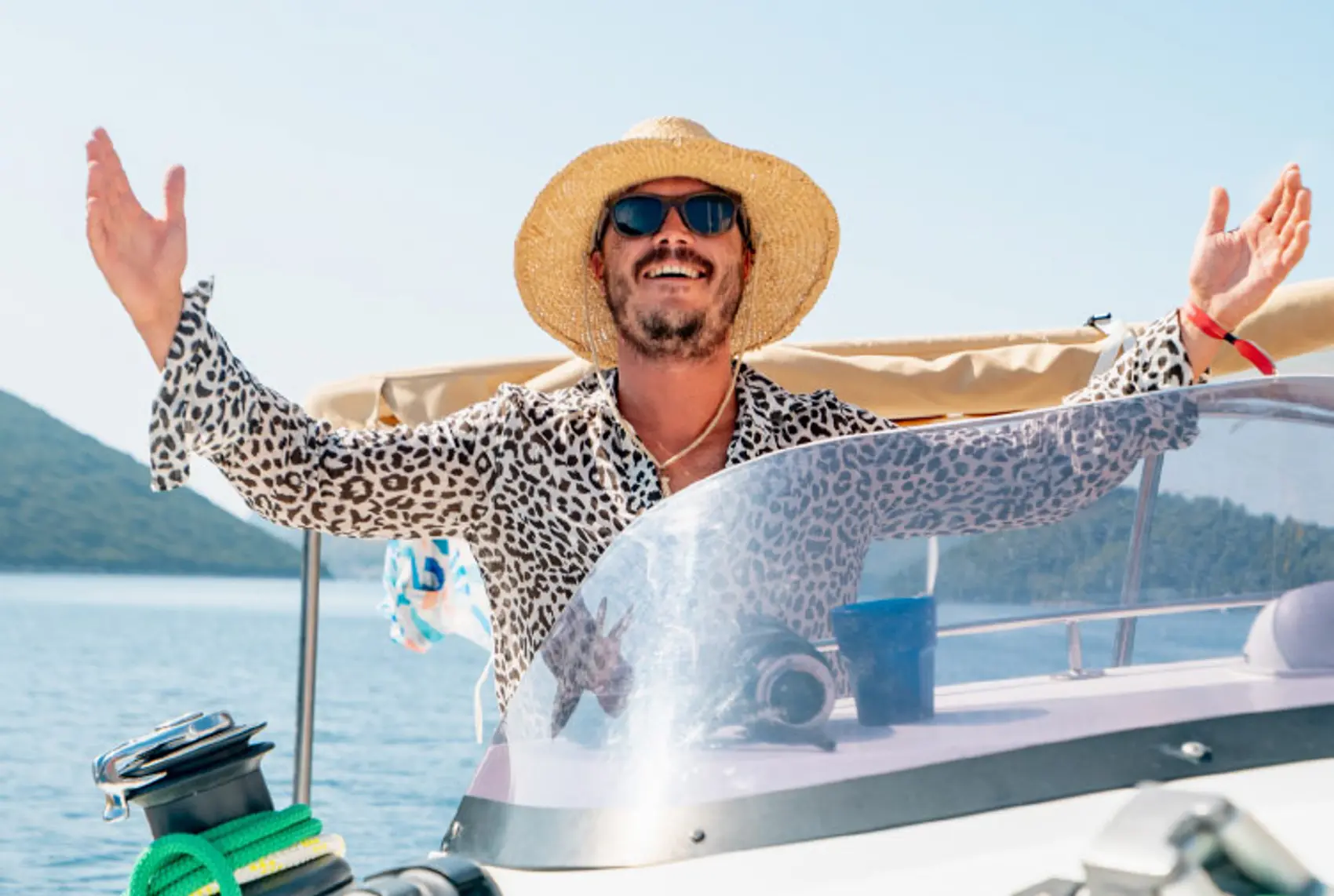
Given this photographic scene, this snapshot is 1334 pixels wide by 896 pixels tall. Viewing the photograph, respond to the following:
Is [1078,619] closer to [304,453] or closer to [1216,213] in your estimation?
[1216,213]

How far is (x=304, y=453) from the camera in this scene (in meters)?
2.19

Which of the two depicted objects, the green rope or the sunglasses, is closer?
the green rope

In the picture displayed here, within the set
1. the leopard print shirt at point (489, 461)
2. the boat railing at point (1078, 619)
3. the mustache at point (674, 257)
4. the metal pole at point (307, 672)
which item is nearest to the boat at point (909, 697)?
the boat railing at point (1078, 619)

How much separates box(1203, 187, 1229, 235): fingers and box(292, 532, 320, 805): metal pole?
194 centimetres

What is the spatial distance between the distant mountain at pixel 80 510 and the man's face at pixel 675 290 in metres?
71.7

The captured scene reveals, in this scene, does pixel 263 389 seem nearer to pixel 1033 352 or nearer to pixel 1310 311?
pixel 1033 352

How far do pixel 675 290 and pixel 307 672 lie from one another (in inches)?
51.8

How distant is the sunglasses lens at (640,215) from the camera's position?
2.52 metres

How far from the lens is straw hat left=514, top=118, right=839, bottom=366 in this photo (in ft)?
8.57

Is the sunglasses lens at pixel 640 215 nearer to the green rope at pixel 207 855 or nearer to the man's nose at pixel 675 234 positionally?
the man's nose at pixel 675 234

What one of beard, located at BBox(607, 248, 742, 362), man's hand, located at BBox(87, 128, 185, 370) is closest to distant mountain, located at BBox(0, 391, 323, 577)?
beard, located at BBox(607, 248, 742, 362)

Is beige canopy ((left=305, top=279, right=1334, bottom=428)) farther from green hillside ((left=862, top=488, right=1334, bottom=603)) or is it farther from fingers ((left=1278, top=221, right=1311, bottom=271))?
green hillside ((left=862, top=488, right=1334, bottom=603))

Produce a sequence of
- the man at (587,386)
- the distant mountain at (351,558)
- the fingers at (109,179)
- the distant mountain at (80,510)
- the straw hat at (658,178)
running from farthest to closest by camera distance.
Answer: the distant mountain at (351,558) → the distant mountain at (80,510) → the straw hat at (658,178) → the man at (587,386) → the fingers at (109,179)

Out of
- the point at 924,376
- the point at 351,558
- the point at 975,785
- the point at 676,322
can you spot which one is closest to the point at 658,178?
the point at 676,322
